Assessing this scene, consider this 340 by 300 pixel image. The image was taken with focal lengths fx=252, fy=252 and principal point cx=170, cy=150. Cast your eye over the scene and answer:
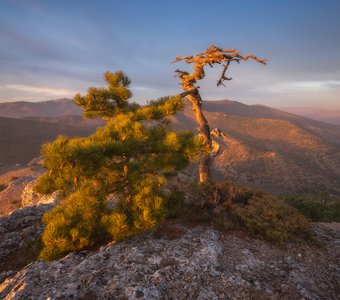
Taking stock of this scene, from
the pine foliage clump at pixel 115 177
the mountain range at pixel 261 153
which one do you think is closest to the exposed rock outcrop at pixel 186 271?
the pine foliage clump at pixel 115 177

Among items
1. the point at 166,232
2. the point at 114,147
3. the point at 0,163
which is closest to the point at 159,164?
the point at 114,147

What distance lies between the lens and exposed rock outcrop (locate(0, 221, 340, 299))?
15.1 feet

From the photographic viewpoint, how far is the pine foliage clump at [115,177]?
5.45 metres

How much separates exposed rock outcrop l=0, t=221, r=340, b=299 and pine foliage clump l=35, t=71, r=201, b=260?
521mm

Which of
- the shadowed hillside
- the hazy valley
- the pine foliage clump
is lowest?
the shadowed hillside

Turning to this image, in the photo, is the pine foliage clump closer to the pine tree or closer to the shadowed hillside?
the pine tree

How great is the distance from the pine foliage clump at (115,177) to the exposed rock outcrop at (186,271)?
0.52 meters

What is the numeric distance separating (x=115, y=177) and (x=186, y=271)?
2.69m

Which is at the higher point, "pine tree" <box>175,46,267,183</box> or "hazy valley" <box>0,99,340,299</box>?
"pine tree" <box>175,46,267,183</box>

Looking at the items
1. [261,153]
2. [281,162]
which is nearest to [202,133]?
[281,162]

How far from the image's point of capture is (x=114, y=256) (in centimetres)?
566

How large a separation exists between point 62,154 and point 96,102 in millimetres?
2678

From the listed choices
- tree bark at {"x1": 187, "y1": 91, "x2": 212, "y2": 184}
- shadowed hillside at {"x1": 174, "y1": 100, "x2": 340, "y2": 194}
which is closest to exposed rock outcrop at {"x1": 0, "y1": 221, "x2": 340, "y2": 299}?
tree bark at {"x1": 187, "y1": 91, "x2": 212, "y2": 184}

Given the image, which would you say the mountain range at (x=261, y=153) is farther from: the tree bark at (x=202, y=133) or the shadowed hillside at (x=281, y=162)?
the tree bark at (x=202, y=133)
